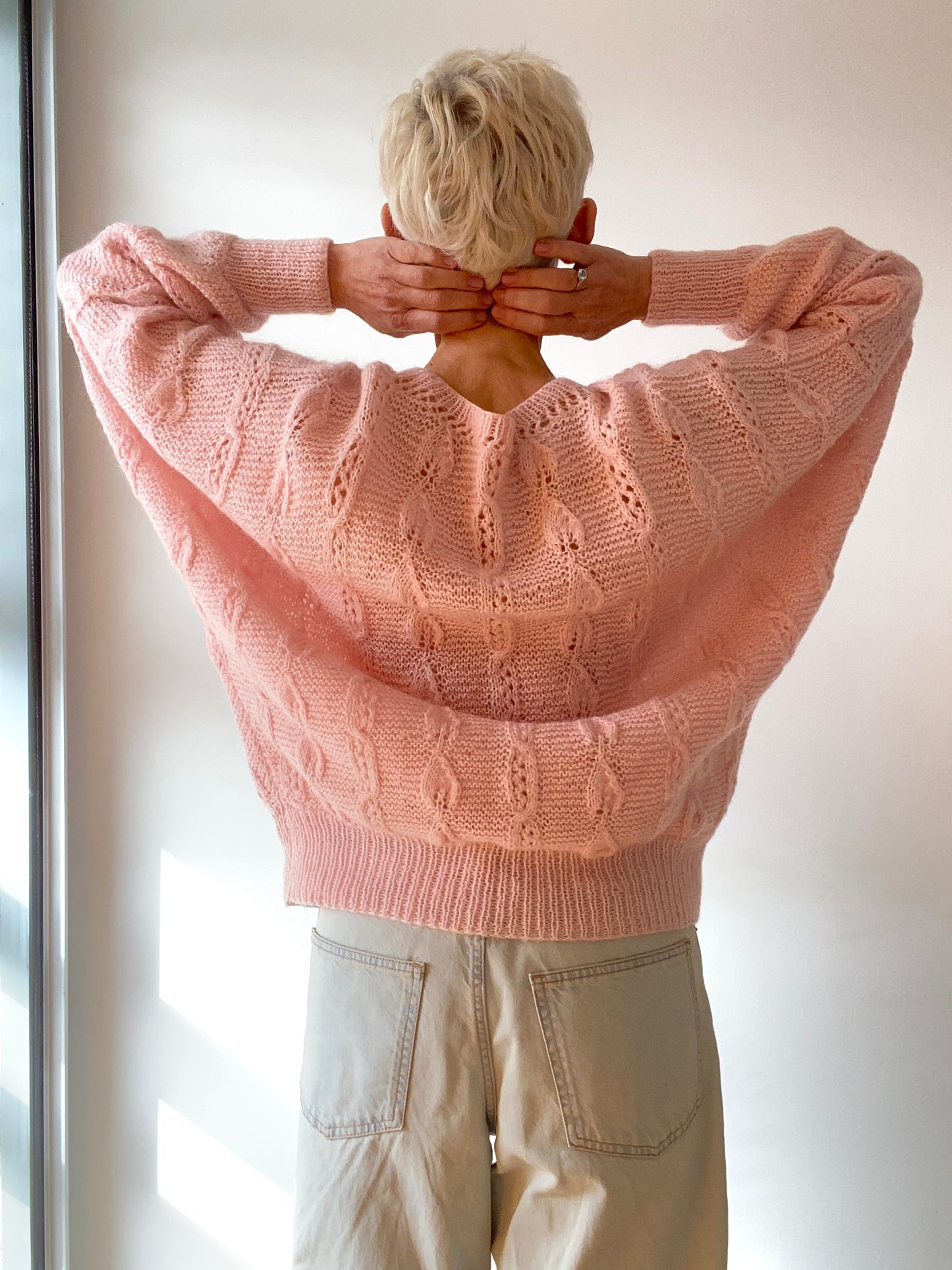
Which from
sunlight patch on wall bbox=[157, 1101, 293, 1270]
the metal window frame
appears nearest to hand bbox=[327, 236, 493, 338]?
the metal window frame

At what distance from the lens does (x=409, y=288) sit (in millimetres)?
1194

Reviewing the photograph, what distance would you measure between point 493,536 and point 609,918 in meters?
0.41

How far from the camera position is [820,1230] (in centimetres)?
201

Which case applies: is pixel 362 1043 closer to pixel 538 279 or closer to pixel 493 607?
pixel 493 607

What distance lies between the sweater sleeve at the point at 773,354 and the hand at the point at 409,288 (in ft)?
0.61

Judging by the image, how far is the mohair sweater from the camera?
42.6 inches

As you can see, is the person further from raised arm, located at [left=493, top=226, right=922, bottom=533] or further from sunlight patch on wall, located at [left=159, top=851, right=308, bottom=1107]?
sunlight patch on wall, located at [left=159, top=851, right=308, bottom=1107]

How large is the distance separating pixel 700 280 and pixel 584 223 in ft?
0.47

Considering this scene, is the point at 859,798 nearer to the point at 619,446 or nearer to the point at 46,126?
the point at 619,446

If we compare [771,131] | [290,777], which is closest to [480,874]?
[290,777]

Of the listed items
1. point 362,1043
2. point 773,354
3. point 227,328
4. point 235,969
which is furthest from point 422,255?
point 235,969

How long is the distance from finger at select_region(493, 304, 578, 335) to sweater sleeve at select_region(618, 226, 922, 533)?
4.2 inches

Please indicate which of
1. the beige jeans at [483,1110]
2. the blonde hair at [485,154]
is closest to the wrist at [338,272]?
the blonde hair at [485,154]

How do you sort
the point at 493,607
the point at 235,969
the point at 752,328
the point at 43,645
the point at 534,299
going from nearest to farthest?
the point at 493,607 → the point at 534,299 → the point at 752,328 → the point at 43,645 → the point at 235,969
